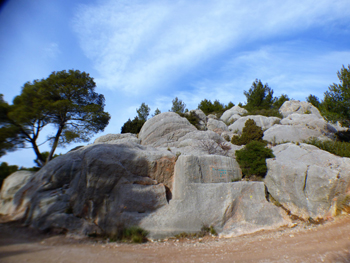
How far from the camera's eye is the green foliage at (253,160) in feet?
40.3

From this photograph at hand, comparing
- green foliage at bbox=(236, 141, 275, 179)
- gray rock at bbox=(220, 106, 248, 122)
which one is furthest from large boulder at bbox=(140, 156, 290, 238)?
gray rock at bbox=(220, 106, 248, 122)

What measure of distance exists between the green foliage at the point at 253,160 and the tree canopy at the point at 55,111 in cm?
1432

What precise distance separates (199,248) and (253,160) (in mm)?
5995

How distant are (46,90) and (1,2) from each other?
13.4m

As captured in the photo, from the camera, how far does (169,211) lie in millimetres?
10461

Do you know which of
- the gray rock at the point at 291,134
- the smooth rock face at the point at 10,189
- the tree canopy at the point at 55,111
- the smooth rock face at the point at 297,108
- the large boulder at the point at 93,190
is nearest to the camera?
the large boulder at the point at 93,190

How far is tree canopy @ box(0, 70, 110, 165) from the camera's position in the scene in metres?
17.1

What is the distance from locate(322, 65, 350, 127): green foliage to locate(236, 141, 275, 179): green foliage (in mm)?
15065

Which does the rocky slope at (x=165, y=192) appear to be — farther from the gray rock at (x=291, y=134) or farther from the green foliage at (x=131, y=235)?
the gray rock at (x=291, y=134)

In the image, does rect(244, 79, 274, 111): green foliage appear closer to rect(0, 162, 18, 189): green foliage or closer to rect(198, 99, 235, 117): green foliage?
rect(198, 99, 235, 117): green foliage

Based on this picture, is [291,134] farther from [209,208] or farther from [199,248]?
[199,248]

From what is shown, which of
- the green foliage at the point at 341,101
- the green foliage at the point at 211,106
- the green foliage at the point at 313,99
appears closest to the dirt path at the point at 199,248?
the green foliage at the point at 341,101

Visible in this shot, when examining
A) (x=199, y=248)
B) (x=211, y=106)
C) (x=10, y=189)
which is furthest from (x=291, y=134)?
(x=211, y=106)

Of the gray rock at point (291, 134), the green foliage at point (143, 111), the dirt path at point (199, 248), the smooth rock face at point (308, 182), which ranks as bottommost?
the dirt path at point (199, 248)
